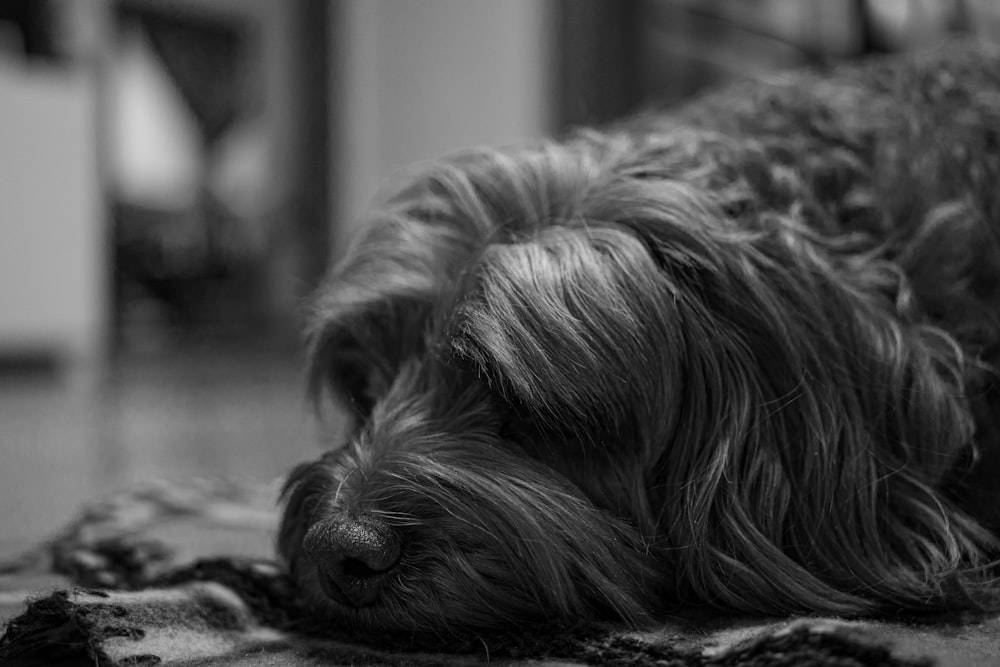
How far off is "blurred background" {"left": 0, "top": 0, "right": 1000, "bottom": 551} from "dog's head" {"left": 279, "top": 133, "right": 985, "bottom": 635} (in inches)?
19.4

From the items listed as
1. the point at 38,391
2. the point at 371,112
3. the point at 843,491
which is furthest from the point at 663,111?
the point at 371,112

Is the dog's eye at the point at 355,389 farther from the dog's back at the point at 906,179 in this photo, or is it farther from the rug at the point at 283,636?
the dog's back at the point at 906,179

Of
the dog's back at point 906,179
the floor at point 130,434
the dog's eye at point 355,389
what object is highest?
the dog's back at point 906,179

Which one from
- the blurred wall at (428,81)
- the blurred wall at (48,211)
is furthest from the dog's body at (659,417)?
the blurred wall at (428,81)

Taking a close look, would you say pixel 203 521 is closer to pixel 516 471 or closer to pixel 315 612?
pixel 315 612

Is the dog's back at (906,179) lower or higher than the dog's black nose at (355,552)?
higher

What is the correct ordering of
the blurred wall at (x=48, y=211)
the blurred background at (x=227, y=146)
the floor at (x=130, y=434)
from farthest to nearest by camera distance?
the blurred wall at (x=48, y=211) → the blurred background at (x=227, y=146) → the floor at (x=130, y=434)

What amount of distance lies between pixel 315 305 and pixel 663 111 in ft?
2.75

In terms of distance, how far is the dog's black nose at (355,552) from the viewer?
114cm

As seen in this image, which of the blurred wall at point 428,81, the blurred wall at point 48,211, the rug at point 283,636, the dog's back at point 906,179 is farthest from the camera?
the blurred wall at point 428,81

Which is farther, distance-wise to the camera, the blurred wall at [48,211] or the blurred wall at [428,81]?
the blurred wall at [428,81]

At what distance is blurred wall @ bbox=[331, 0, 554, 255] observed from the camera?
24.3ft

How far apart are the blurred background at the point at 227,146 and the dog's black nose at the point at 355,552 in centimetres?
56


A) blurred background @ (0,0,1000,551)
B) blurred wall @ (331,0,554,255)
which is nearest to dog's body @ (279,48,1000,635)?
blurred background @ (0,0,1000,551)
